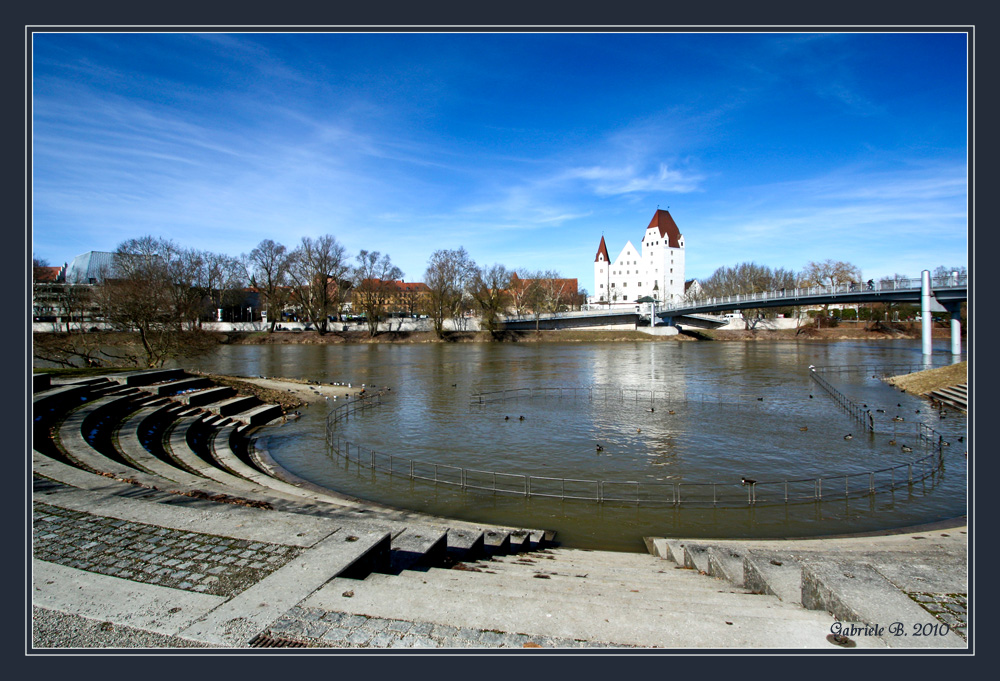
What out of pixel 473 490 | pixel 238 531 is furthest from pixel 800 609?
pixel 473 490

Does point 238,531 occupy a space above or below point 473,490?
above

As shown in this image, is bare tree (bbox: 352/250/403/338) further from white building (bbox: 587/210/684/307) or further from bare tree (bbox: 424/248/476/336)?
white building (bbox: 587/210/684/307)

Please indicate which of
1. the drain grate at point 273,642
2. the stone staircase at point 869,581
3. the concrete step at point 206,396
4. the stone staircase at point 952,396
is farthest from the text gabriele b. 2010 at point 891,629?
the stone staircase at point 952,396

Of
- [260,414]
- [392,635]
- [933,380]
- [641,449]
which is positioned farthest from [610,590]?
[933,380]

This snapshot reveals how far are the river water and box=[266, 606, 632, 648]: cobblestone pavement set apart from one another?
21.7 feet

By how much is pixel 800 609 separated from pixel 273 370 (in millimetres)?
45696

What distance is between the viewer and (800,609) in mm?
5168

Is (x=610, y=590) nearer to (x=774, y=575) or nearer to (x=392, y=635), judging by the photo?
(x=774, y=575)

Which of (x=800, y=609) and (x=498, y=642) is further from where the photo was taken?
(x=800, y=609)

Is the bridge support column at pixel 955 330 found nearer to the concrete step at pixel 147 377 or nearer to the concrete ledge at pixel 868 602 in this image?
the concrete ledge at pixel 868 602

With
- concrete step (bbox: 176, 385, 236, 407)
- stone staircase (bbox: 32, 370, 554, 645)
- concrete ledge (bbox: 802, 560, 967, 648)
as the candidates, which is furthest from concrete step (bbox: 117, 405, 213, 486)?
concrete ledge (bbox: 802, 560, 967, 648)

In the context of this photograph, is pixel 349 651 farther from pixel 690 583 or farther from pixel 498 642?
pixel 690 583

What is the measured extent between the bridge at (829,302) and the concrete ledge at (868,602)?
12.2 meters

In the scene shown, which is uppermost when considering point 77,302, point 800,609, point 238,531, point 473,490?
point 77,302
